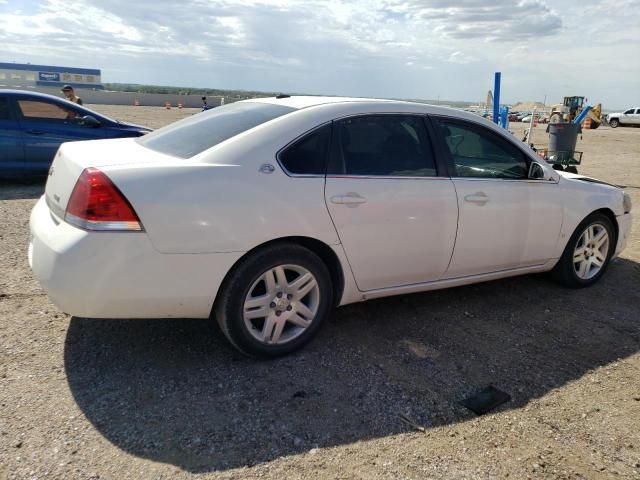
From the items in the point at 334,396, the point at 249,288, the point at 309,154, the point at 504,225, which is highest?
the point at 309,154

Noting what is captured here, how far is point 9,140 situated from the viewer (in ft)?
26.9

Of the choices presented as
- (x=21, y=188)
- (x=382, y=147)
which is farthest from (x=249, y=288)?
(x=21, y=188)

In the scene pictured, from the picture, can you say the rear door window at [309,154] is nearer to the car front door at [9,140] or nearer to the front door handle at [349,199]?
the front door handle at [349,199]

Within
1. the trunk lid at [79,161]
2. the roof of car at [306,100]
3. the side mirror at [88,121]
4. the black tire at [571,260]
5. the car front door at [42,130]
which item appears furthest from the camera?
the side mirror at [88,121]

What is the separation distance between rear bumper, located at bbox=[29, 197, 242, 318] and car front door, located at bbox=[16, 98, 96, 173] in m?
6.13

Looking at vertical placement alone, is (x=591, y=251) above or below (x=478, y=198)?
below

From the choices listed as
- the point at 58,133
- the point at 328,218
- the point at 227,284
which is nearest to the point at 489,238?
the point at 328,218

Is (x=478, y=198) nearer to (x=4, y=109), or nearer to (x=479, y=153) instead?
(x=479, y=153)

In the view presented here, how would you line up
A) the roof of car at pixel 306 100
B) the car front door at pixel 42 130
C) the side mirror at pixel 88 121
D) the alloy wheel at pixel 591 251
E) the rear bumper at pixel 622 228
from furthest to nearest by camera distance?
the side mirror at pixel 88 121, the car front door at pixel 42 130, the rear bumper at pixel 622 228, the alloy wheel at pixel 591 251, the roof of car at pixel 306 100

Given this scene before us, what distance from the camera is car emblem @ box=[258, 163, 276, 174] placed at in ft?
10.3

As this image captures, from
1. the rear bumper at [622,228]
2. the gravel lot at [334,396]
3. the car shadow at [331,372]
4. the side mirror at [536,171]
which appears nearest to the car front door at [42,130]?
the gravel lot at [334,396]

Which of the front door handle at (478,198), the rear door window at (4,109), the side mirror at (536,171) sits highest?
the rear door window at (4,109)

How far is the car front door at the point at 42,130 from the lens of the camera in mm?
8336

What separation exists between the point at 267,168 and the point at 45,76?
215ft
